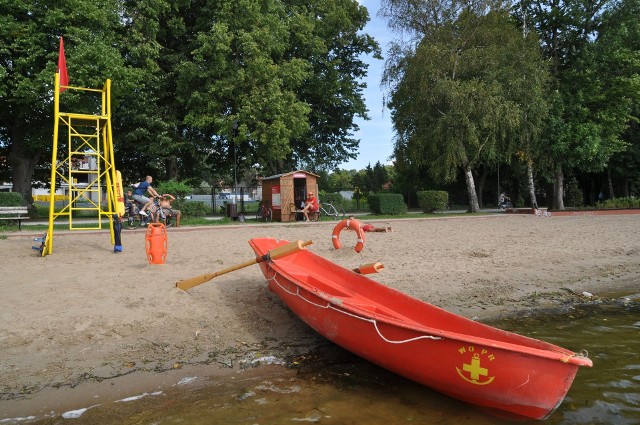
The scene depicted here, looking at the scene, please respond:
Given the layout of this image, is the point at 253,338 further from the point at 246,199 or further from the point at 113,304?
the point at 246,199

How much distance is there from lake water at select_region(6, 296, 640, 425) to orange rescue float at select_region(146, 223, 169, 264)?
4.12 meters

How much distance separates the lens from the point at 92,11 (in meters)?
19.9

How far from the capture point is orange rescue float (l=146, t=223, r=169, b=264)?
27.0 ft

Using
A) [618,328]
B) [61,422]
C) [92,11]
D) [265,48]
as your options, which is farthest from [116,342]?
[265,48]

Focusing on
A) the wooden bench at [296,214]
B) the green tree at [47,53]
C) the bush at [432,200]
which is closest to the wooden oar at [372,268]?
the wooden bench at [296,214]

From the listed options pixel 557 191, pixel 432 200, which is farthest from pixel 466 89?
pixel 557 191

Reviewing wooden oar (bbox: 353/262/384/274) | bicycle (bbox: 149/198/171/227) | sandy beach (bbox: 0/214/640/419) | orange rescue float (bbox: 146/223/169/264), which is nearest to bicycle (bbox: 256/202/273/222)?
bicycle (bbox: 149/198/171/227)

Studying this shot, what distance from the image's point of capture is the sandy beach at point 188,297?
480 cm

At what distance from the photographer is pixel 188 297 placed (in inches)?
262

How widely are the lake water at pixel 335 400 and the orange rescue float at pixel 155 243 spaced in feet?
13.5

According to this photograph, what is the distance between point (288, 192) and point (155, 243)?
41.9ft

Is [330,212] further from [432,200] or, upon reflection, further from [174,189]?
[174,189]

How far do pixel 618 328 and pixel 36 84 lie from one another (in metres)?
20.9

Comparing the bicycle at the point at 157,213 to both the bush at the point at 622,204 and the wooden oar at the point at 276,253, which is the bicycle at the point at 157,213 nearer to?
the wooden oar at the point at 276,253
